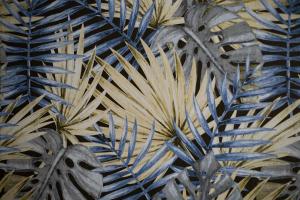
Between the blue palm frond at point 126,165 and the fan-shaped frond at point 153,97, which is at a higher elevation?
the fan-shaped frond at point 153,97

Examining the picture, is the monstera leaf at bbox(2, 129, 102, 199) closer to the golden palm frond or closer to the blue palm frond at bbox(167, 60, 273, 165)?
the blue palm frond at bbox(167, 60, 273, 165)

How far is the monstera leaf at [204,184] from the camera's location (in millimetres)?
866

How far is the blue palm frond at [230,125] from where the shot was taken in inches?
34.4

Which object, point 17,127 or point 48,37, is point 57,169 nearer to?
point 17,127

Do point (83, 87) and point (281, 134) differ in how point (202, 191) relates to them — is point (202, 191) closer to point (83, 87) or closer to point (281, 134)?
point (281, 134)

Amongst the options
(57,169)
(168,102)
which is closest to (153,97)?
(168,102)

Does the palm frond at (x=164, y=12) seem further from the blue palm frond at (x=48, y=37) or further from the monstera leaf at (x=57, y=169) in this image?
the monstera leaf at (x=57, y=169)

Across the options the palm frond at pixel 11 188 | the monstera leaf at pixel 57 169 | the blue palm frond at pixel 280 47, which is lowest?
the palm frond at pixel 11 188

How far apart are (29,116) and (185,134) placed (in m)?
0.40

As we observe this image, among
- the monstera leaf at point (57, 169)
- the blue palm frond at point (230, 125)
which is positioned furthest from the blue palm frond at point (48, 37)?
the blue palm frond at point (230, 125)

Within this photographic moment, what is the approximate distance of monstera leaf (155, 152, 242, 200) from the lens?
87cm

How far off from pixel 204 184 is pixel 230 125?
158 mm

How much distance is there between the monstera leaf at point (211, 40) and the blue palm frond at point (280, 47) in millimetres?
34

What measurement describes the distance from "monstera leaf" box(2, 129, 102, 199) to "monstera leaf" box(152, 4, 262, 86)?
34 cm
